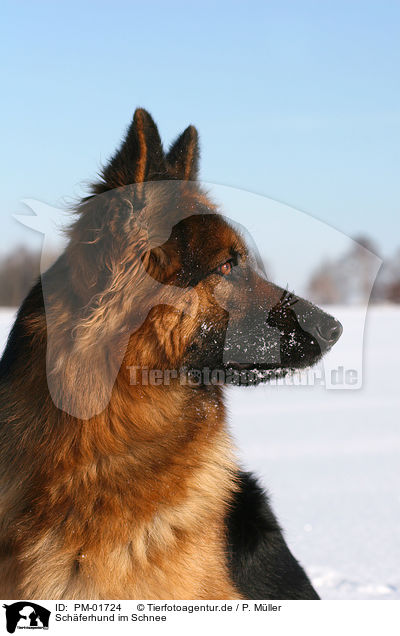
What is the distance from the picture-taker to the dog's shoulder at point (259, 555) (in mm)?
3439

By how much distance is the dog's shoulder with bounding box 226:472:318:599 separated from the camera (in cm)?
344

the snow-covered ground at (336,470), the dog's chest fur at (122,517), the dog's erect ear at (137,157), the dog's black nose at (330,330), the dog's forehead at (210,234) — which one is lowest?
the snow-covered ground at (336,470)

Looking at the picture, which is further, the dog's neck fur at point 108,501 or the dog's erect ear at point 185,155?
the dog's erect ear at point 185,155

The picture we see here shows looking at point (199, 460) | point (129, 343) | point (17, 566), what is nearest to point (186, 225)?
point (129, 343)

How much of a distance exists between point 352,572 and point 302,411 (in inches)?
296

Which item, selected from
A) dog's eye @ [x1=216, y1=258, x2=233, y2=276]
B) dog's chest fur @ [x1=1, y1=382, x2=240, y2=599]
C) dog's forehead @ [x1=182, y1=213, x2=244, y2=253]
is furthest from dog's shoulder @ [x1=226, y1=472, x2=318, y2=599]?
dog's forehead @ [x1=182, y1=213, x2=244, y2=253]

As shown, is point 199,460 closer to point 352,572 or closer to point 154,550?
point 154,550

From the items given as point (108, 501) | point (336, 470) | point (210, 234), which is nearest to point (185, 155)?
point (210, 234)

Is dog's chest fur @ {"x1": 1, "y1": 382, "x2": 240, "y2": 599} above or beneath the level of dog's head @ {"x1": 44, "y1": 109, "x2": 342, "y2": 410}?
beneath
